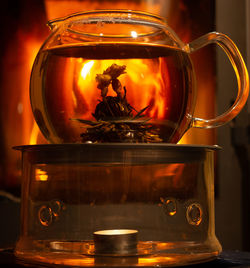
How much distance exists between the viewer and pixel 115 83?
0.70 m

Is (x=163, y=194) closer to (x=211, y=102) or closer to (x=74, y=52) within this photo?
(x=74, y=52)

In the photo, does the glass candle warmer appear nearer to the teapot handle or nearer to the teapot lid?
the teapot handle

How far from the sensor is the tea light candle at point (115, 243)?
66 centimetres

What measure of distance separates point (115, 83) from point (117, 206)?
0.17 m

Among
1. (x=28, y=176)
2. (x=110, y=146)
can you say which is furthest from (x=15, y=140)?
(x=110, y=146)

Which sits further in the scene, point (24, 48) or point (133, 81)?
point (24, 48)

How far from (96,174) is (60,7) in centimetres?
77

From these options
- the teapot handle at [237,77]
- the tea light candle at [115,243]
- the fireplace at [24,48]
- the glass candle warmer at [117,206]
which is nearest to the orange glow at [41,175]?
the glass candle warmer at [117,206]

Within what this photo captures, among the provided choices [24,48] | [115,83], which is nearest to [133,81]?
[115,83]

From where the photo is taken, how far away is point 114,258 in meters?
0.65

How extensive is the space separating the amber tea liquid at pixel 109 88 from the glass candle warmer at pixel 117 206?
53 mm

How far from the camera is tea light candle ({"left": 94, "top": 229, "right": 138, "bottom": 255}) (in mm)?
659

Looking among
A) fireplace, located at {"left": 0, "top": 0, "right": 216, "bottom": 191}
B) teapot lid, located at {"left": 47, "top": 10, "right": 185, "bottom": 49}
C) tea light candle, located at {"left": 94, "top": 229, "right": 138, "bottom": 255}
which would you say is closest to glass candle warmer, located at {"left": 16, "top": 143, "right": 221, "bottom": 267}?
tea light candle, located at {"left": 94, "top": 229, "right": 138, "bottom": 255}

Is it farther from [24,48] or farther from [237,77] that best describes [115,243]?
[24,48]
